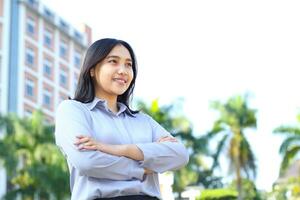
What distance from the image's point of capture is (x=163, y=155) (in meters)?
2.91

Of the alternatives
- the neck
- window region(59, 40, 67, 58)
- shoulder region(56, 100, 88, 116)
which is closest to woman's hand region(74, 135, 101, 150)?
shoulder region(56, 100, 88, 116)

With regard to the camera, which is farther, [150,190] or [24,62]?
[24,62]

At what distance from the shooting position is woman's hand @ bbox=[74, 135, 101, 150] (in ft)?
9.21

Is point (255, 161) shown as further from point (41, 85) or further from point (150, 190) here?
point (150, 190)

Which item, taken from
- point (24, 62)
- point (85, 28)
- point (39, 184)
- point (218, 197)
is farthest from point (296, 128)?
point (85, 28)

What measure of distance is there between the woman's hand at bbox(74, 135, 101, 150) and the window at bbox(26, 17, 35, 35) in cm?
5368

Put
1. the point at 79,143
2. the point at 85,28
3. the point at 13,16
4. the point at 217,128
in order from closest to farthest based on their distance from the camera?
the point at 79,143 → the point at 217,128 → the point at 13,16 → the point at 85,28

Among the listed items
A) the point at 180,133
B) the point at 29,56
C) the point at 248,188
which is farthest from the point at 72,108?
the point at 29,56

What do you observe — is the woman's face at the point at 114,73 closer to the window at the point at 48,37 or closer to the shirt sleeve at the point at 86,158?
the shirt sleeve at the point at 86,158

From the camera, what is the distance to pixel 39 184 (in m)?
35.1

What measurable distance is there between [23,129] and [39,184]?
313 centimetres

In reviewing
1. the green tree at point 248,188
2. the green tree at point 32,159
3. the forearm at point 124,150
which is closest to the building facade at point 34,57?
the green tree at point 32,159

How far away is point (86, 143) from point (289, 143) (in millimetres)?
34029

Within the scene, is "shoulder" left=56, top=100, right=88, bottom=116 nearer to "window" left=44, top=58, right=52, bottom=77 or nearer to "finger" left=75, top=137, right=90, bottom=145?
"finger" left=75, top=137, right=90, bottom=145
